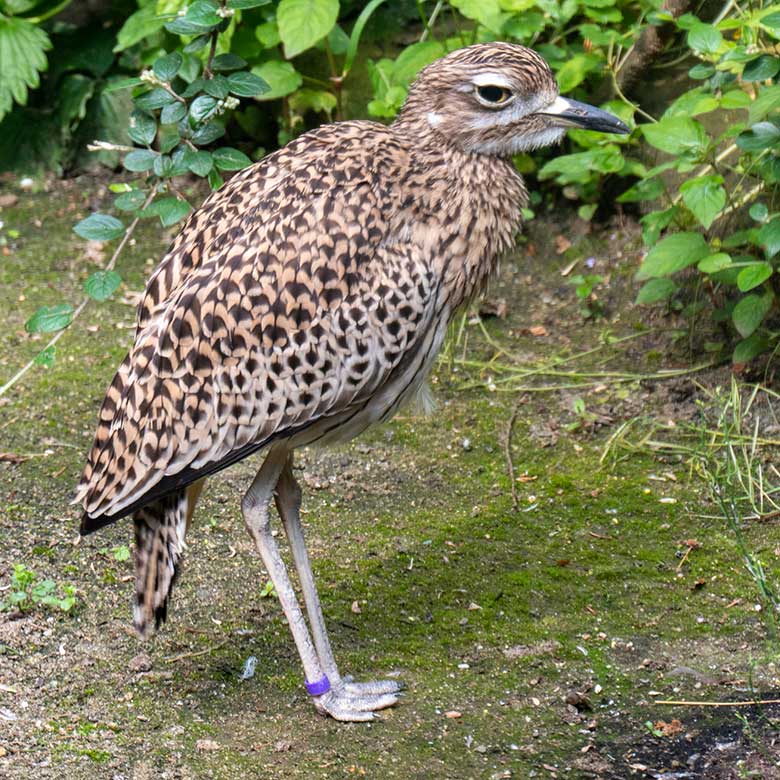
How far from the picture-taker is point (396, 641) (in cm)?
477

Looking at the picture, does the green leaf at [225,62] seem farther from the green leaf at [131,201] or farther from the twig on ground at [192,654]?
the twig on ground at [192,654]

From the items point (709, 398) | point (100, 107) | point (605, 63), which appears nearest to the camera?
point (709, 398)

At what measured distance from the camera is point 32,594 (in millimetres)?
4664

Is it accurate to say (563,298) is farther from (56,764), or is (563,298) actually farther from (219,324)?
(56,764)

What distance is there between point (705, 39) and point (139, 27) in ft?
10.8

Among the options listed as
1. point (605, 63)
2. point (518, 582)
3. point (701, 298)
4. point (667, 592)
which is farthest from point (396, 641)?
point (605, 63)

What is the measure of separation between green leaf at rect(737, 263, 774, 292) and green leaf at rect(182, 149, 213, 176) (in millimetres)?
2206

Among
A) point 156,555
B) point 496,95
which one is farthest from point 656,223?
point 156,555

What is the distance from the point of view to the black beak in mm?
4625

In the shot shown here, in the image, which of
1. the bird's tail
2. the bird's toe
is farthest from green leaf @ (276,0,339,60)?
the bird's toe

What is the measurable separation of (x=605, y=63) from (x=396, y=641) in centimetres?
337

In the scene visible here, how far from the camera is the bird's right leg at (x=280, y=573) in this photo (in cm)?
434

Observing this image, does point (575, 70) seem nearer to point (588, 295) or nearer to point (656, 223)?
point (656, 223)

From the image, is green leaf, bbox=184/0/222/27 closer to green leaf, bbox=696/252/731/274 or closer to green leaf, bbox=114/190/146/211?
green leaf, bbox=114/190/146/211
